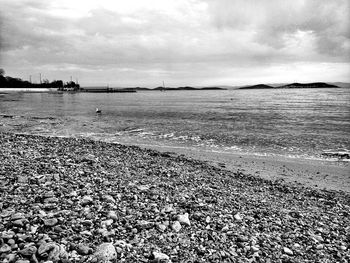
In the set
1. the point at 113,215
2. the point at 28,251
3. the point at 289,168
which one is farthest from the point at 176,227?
the point at 289,168

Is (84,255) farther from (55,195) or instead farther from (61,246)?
(55,195)

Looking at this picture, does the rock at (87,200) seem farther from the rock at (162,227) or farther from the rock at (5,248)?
the rock at (5,248)

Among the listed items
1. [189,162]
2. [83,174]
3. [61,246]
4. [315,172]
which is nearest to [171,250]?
[61,246]

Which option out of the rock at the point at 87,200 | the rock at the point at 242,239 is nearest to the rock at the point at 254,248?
the rock at the point at 242,239

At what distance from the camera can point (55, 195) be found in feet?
21.7

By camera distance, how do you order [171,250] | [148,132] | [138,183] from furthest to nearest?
[148,132] → [138,183] → [171,250]

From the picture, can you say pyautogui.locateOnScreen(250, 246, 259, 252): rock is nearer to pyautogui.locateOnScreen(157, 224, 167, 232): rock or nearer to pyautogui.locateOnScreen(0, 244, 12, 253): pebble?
pyautogui.locateOnScreen(157, 224, 167, 232): rock

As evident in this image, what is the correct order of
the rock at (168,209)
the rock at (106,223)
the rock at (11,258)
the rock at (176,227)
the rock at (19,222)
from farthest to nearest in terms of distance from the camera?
the rock at (168,209), the rock at (176,227), the rock at (106,223), the rock at (19,222), the rock at (11,258)

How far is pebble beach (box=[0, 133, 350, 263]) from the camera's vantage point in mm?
4891

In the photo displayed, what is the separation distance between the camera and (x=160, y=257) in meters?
4.86

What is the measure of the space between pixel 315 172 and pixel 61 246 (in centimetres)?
1275

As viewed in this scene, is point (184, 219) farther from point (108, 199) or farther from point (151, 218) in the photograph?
point (108, 199)

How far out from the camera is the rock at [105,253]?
4.59 meters

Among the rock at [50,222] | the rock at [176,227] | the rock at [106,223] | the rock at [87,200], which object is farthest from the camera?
the rock at [87,200]
